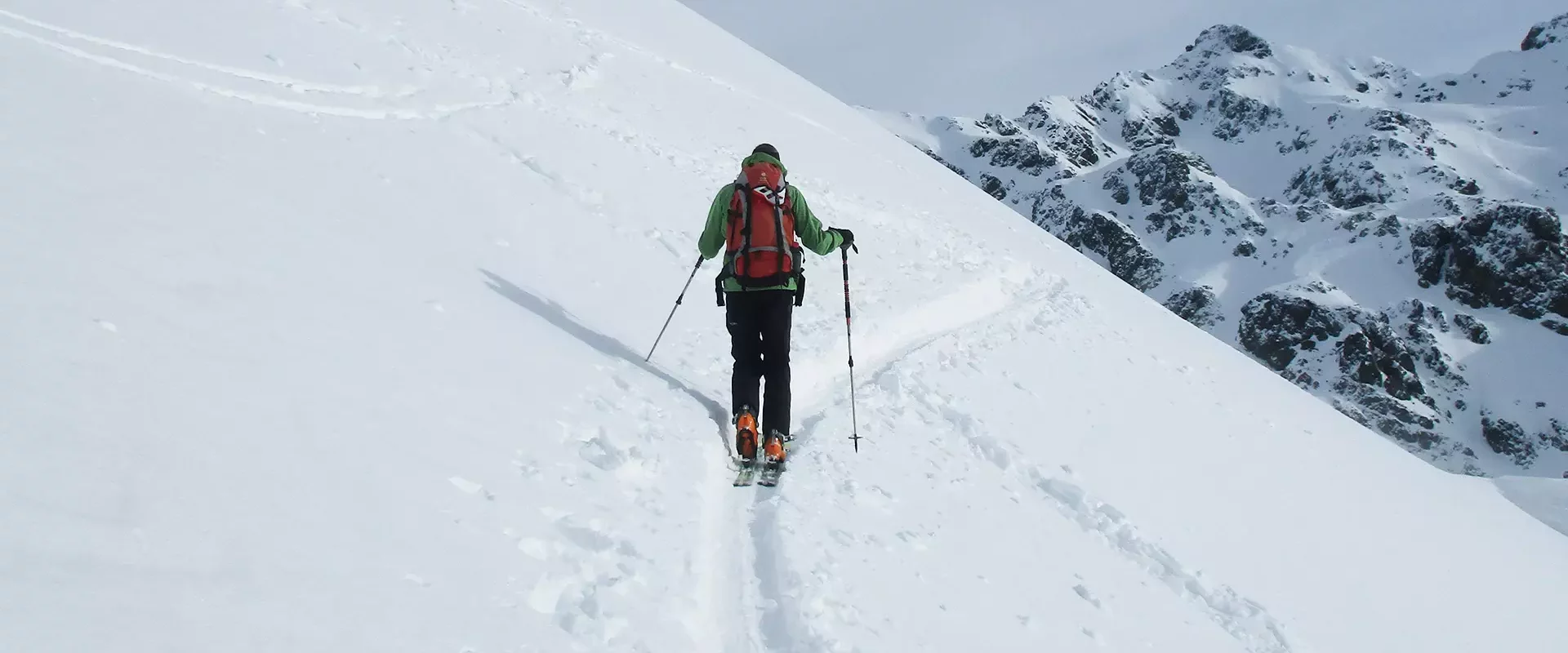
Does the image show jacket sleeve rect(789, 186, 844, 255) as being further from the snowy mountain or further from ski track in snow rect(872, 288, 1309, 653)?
the snowy mountain

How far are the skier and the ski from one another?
0.25m

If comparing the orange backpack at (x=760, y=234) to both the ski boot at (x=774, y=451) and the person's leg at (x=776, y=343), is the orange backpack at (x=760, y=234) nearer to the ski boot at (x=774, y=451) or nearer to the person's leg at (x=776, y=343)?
the person's leg at (x=776, y=343)

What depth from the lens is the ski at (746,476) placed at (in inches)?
226

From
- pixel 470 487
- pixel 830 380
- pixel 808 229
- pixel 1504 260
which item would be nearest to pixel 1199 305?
pixel 1504 260

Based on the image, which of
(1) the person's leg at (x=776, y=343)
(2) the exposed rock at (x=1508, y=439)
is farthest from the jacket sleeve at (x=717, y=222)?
(2) the exposed rock at (x=1508, y=439)

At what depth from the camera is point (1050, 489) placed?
767 cm

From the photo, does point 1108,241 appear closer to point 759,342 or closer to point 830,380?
point 830,380

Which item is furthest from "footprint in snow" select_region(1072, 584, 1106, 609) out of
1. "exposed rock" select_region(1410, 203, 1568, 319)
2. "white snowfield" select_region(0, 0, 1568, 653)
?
"exposed rock" select_region(1410, 203, 1568, 319)

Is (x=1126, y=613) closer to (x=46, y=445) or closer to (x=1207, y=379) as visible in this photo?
(x=46, y=445)

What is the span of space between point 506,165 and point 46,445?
7.57 m

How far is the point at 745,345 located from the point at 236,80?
629 cm

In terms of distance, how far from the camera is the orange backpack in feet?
20.8

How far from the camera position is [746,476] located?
229 inches

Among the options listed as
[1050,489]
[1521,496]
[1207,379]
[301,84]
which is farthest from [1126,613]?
[1521,496]
